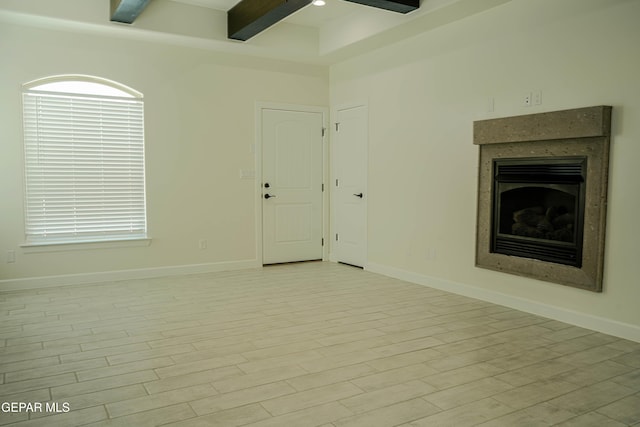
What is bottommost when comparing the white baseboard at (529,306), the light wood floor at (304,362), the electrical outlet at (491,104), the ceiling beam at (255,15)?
the light wood floor at (304,362)

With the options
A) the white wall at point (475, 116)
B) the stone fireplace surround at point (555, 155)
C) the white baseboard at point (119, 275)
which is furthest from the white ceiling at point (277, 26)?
the white baseboard at point (119, 275)

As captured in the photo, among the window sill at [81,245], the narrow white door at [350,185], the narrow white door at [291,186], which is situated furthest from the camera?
the narrow white door at [291,186]

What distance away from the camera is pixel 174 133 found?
19.1 ft

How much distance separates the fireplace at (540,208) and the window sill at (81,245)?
3950mm

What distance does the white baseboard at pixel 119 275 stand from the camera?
16.5ft

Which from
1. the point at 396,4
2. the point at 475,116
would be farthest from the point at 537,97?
the point at 396,4

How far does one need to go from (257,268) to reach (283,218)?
784 mm

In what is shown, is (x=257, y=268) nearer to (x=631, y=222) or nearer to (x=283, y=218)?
(x=283, y=218)

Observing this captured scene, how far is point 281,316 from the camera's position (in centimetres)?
413

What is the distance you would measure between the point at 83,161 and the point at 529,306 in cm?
484

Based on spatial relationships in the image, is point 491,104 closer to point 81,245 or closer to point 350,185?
point 350,185

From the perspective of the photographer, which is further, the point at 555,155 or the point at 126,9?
the point at 126,9

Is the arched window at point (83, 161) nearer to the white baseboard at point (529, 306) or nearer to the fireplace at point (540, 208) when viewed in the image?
the white baseboard at point (529, 306)

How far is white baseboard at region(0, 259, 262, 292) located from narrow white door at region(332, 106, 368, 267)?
1235 millimetres
